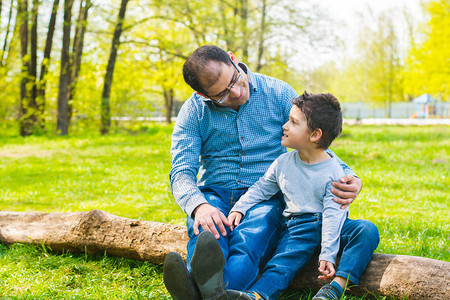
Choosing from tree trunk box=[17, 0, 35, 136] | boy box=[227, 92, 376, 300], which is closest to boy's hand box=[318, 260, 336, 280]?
boy box=[227, 92, 376, 300]

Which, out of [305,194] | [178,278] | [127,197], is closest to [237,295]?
[178,278]

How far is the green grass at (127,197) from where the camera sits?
124 inches

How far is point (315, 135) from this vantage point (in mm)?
2770

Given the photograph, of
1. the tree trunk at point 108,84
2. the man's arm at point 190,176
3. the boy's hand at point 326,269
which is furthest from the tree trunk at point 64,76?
the boy's hand at point 326,269

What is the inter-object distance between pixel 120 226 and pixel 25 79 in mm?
16604

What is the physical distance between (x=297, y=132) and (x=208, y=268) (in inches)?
38.5

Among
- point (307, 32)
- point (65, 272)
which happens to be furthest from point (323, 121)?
point (307, 32)

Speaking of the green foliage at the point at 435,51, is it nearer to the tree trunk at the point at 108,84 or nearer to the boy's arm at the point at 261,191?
the tree trunk at the point at 108,84

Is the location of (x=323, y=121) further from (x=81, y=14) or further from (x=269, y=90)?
(x=81, y=14)

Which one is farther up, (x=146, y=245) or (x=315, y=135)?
(x=315, y=135)

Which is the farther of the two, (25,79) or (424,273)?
(25,79)

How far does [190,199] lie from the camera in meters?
2.86

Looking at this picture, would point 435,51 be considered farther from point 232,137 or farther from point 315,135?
point 315,135

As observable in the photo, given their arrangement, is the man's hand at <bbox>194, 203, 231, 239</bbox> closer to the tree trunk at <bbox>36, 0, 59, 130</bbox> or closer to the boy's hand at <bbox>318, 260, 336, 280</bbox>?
the boy's hand at <bbox>318, 260, 336, 280</bbox>
